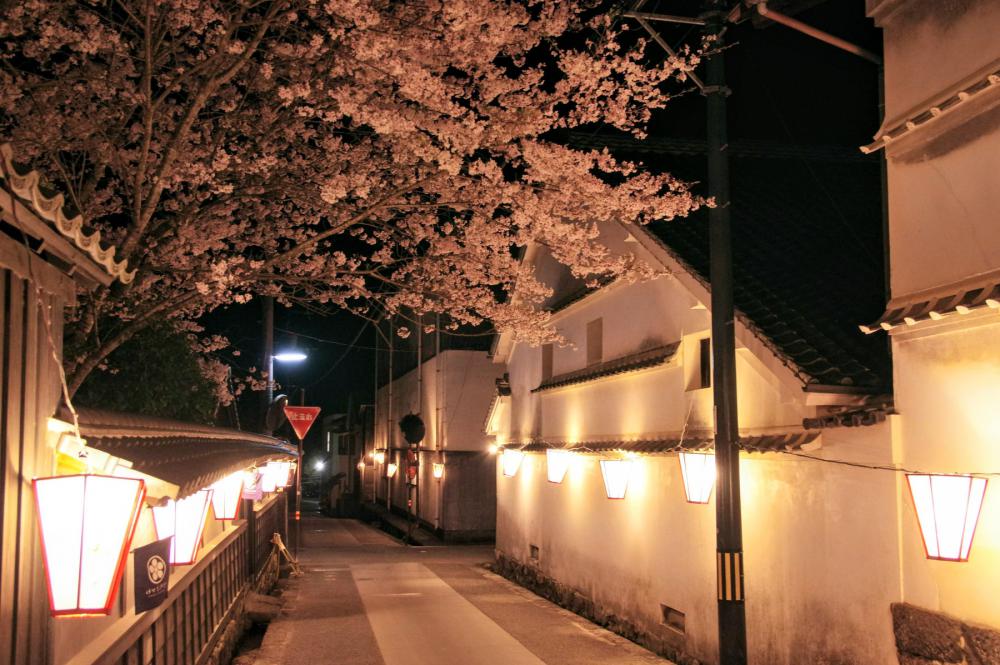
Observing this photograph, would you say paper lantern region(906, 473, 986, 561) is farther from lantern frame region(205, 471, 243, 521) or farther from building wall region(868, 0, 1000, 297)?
lantern frame region(205, 471, 243, 521)

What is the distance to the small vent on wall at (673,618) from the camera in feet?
49.5

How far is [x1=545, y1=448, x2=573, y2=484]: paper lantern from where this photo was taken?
21.5 metres

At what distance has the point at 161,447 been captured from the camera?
8.33 meters

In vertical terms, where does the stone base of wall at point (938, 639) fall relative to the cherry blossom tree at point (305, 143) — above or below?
below

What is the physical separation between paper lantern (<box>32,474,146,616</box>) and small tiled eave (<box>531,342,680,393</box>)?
11023 mm

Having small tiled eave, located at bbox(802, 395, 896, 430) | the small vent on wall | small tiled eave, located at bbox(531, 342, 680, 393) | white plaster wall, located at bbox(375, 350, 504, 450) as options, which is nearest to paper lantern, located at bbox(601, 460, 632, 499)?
small tiled eave, located at bbox(531, 342, 680, 393)

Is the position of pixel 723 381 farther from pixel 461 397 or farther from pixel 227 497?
pixel 461 397

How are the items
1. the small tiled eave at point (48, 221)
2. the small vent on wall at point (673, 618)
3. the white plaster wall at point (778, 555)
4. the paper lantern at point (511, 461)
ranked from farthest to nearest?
the paper lantern at point (511, 461)
the small vent on wall at point (673, 618)
the white plaster wall at point (778, 555)
the small tiled eave at point (48, 221)

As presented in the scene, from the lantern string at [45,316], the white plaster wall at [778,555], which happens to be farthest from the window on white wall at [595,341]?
the lantern string at [45,316]

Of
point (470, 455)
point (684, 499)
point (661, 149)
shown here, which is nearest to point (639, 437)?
point (684, 499)

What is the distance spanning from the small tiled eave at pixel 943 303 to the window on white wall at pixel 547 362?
14.8 m

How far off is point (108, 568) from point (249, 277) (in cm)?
737

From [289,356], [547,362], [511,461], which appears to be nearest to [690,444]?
[547,362]

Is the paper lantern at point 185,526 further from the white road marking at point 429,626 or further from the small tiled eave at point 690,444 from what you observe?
the small tiled eave at point 690,444
